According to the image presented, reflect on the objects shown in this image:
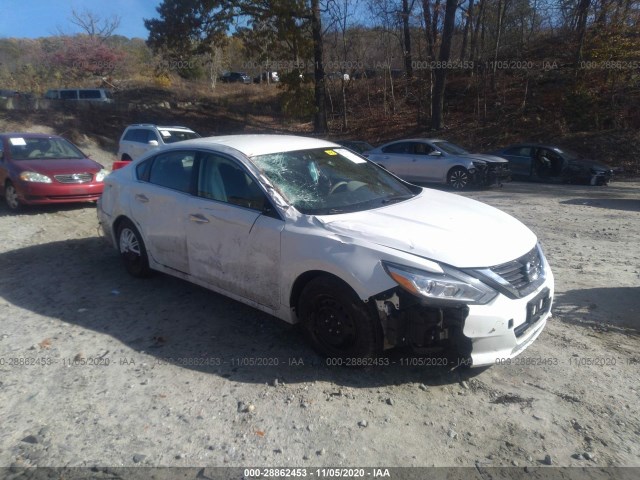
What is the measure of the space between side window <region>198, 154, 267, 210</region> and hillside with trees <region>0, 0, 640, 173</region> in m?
18.3

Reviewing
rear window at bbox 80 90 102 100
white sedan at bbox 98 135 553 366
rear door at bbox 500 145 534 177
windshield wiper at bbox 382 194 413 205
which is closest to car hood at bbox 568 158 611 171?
rear door at bbox 500 145 534 177

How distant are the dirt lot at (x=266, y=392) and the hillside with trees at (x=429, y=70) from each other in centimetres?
1767

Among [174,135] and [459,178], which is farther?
[174,135]

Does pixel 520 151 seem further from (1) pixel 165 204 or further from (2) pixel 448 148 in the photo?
(1) pixel 165 204

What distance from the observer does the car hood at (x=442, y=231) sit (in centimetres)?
358

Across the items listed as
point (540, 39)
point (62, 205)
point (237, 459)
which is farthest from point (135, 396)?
point (540, 39)

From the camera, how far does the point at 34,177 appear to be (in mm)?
9367

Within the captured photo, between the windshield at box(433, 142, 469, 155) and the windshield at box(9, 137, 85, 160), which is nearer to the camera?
the windshield at box(9, 137, 85, 160)

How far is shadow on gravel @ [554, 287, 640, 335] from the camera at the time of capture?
4789 mm

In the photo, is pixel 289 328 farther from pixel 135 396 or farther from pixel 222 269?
pixel 135 396

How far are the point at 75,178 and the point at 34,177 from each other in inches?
26.2

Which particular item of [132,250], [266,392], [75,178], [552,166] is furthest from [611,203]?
[75,178]

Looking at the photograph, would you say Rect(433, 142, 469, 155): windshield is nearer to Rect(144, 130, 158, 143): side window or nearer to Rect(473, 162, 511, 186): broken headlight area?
Rect(473, 162, 511, 186): broken headlight area

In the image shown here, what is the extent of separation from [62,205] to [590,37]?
22.0 m
